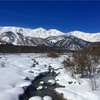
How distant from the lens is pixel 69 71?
2961 centimetres

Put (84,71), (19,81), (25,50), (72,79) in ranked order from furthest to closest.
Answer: (25,50) < (84,71) < (72,79) < (19,81)

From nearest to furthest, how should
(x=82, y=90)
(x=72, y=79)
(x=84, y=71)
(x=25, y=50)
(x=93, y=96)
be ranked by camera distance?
(x=93, y=96) < (x=82, y=90) < (x=72, y=79) < (x=84, y=71) < (x=25, y=50)

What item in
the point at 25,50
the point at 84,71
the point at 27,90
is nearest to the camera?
the point at 27,90

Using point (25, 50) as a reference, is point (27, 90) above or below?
below

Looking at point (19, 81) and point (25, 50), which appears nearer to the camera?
point (19, 81)

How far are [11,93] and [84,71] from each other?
1202cm

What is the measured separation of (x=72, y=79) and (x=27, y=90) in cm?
649

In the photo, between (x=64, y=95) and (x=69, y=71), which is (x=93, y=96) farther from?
(x=69, y=71)

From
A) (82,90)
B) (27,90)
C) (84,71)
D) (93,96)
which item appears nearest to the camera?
(93,96)

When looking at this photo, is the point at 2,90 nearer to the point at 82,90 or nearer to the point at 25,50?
the point at 82,90

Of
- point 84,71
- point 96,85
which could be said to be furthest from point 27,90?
point 84,71

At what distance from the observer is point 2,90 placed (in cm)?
1798

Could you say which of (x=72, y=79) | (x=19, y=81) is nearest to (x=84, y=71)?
(x=72, y=79)

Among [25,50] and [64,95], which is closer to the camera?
[64,95]
